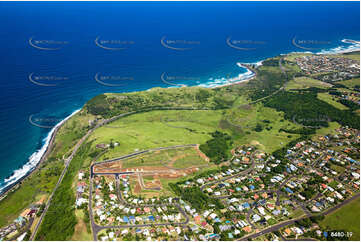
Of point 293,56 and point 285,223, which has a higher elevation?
point 293,56

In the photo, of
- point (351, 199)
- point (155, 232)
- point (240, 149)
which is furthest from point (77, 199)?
point (351, 199)

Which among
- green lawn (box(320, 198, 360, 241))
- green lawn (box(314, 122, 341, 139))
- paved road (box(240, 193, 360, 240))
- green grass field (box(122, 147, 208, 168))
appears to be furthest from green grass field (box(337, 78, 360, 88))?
green grass field (box(122, 147, 208, 168))

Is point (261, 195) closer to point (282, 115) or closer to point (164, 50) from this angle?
point (282, 115)

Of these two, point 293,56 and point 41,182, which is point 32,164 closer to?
point 41,182

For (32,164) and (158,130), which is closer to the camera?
(32,164)

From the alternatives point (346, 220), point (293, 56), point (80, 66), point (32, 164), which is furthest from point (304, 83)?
point (32, 164)

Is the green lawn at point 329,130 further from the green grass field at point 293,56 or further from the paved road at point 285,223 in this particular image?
the green grass field at point 293,56

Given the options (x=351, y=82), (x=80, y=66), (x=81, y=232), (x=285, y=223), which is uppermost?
(x=80, y=66)
